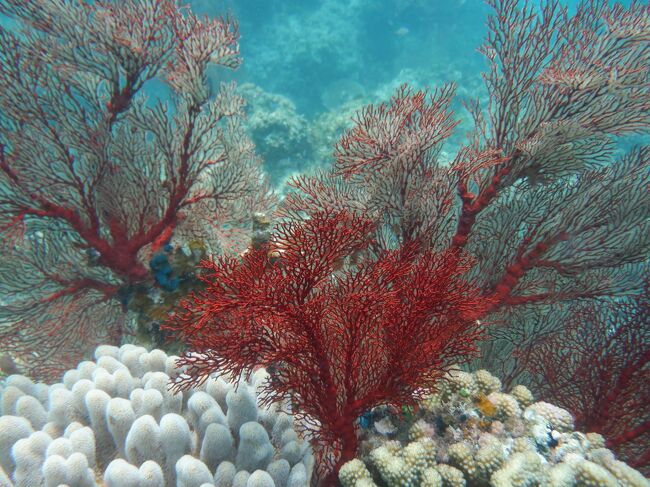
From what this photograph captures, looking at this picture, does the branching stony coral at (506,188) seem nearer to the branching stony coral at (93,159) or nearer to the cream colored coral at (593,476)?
the cream colored coral at (593,476)

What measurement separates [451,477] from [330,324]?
3.98 feet

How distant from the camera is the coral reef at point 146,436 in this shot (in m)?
2.04

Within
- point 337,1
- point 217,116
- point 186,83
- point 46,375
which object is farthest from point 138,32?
point 337,1

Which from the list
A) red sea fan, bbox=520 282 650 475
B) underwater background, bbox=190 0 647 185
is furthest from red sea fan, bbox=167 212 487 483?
underwater background, bbox=190 0 647 185

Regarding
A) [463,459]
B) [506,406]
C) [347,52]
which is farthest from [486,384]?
Result: [347,52]

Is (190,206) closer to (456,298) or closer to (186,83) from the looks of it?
(186,83)

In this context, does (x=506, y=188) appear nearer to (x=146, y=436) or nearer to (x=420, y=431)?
(x=420, y=431)

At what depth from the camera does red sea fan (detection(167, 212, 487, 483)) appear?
192 centimetres

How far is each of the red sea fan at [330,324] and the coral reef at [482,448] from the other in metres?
0.30

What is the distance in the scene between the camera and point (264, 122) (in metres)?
18.5

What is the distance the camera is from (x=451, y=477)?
2279 mm

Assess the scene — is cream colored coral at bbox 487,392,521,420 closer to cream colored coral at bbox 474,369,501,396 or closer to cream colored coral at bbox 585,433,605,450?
cream colored coral at bbox 474,369,501,396

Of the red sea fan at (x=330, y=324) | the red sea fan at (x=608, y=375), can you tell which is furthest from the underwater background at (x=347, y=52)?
the red sea fan at (x=330, y=324)

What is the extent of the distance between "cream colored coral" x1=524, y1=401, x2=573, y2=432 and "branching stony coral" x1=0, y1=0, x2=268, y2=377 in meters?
3.40
